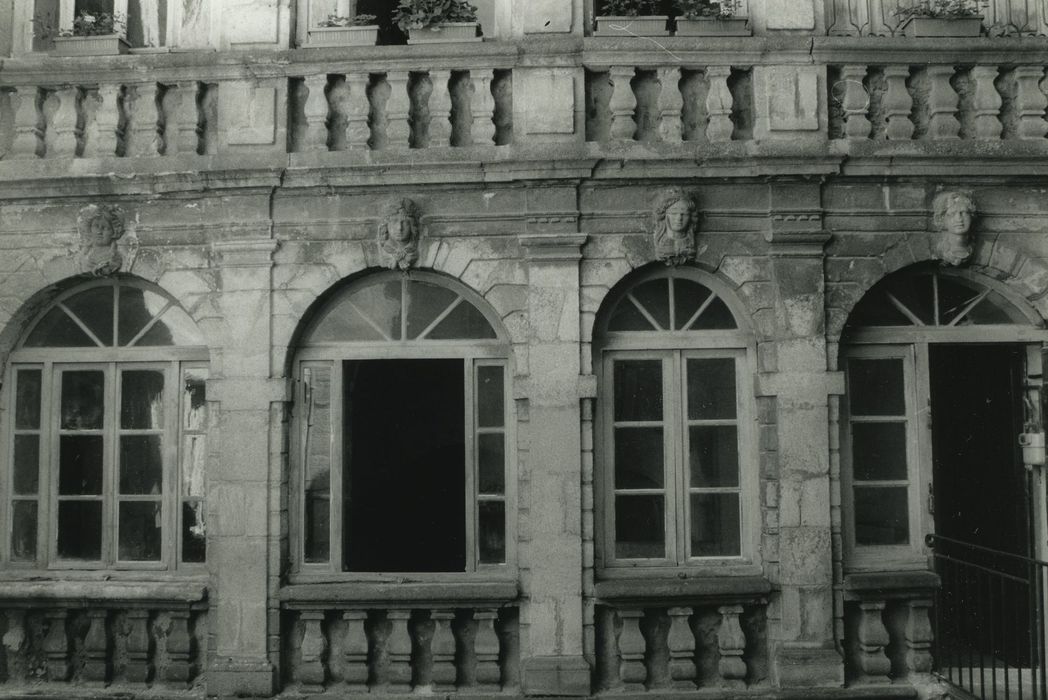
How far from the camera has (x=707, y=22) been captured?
24.1 feet

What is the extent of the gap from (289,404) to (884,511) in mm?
4694

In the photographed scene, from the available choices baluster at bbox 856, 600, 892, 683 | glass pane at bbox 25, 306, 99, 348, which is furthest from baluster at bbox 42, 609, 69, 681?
baluster at bbox 856, 600, 892, 683

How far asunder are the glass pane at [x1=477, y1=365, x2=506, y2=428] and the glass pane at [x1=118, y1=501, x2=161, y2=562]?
2687mm

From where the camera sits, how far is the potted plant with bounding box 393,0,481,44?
736 centimetres

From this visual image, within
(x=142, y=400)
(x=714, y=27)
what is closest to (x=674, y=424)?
(x=714, y=27)

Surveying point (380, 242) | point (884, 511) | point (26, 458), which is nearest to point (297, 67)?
point (380, 242)

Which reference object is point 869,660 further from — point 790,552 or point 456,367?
point 456,367

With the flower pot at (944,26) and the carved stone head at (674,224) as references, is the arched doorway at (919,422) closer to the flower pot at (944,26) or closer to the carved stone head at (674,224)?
the carved stone head at (674,224)

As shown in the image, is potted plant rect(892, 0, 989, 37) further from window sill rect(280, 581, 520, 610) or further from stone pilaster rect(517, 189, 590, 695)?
window sill rect(280, 581, 520, 610)

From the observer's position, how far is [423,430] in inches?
289

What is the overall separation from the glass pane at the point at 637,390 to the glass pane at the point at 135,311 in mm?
3690

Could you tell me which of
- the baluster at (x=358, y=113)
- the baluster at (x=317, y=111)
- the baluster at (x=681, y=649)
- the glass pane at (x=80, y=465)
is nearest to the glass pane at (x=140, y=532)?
the glass pane at (x=80, y=465)

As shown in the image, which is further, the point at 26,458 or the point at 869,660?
the point at 26,458

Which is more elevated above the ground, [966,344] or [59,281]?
[59,281]
